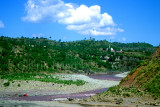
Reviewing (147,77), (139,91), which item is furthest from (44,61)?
(139,91)

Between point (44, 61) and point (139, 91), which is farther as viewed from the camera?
point (44, 61)

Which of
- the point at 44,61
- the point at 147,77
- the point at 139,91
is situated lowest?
the point at 139,91

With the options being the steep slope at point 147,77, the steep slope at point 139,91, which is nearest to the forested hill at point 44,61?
the steep slope at point 139,91

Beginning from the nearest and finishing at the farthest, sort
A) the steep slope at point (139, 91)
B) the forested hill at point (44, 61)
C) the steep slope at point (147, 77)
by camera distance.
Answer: the steep slope at point (139, 91)
the steep slope at point (147, 77)
the forested hill at point (44, 61)

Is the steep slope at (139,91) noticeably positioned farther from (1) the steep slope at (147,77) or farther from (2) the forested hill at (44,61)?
(2) the forested hill at (44,61)

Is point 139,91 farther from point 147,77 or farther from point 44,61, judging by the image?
point 44,61

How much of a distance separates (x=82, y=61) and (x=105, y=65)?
1219cm

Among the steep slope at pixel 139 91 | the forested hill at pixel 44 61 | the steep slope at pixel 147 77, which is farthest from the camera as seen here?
the forested hill at pixel 44 61

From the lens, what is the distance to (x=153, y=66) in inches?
1043

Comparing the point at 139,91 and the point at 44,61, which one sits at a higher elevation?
the point at 44,61

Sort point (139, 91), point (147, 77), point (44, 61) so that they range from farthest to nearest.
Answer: point (44, 61)
point (147, 77)
point (139, 91)

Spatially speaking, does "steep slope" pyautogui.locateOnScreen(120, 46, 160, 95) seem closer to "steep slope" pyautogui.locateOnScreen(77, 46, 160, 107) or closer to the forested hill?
"steep slope" pyautogui.locateOnScreen(77, 46, 160, 107)

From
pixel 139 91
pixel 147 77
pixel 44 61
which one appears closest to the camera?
pixel 139 91

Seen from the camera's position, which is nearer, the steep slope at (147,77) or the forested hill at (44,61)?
the steep slope at (147,77)
